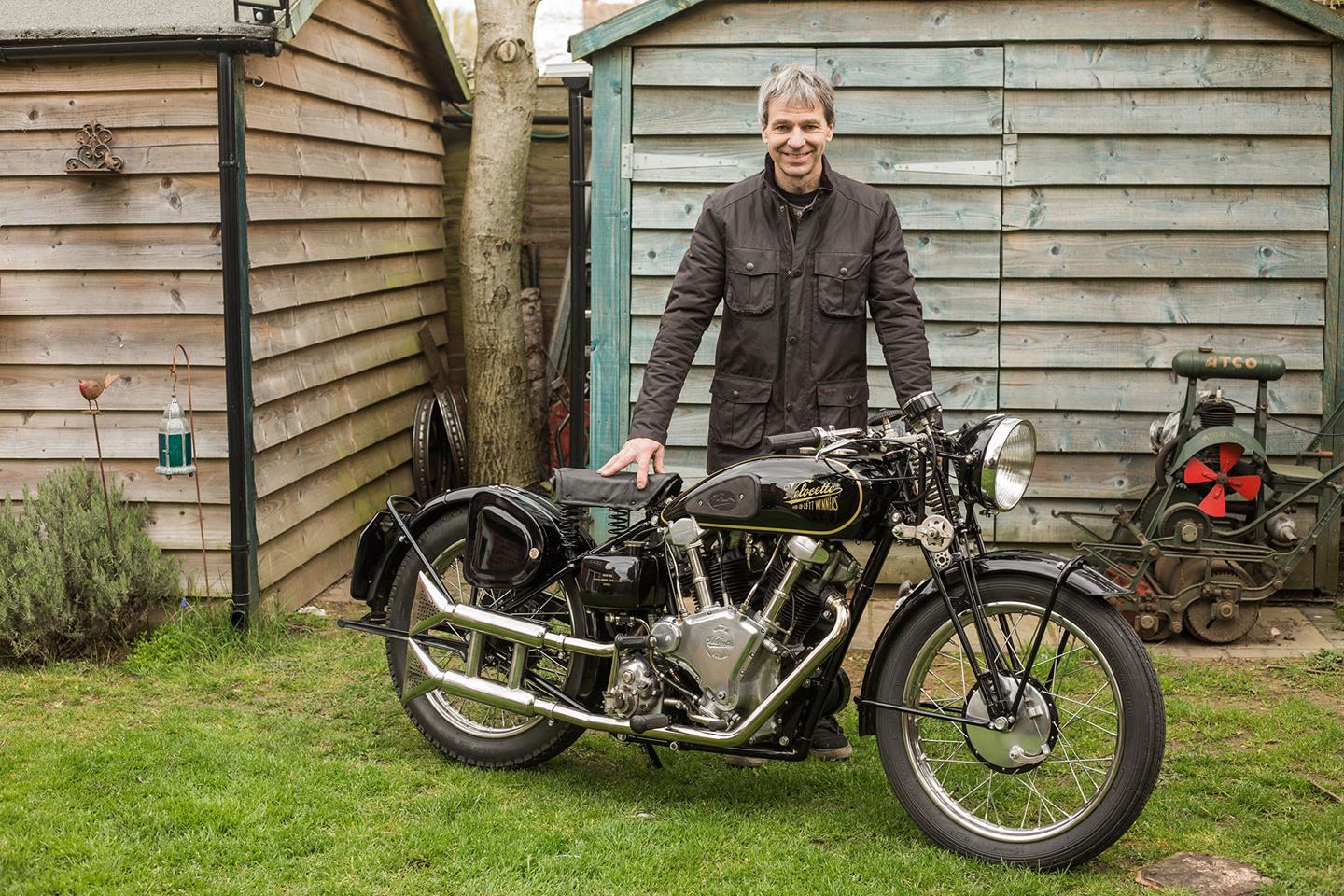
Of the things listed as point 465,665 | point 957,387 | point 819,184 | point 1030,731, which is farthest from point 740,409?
point 957,387

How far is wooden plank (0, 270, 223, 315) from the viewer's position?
5633 millimetres

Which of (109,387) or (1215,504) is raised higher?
(109,387)

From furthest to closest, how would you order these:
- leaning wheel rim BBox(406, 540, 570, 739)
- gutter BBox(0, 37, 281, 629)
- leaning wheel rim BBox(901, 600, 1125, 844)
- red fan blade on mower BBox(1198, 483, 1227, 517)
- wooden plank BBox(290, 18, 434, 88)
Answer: wooden plank BBox(290, 18, 434, 88), red fan blade on mower BBox(1198, 483, 1227, 517), gutter BBox(0, 37, 281, 629), leaning wheel rim BBox(406, 540, 570, 739), leaning wheel rim BBox(901, 600, 1125, 844)

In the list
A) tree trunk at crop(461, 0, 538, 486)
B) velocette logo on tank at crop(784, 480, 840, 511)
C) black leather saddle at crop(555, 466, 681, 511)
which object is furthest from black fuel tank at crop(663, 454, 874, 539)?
tree trunk at crop(461, 0, 538, 486)

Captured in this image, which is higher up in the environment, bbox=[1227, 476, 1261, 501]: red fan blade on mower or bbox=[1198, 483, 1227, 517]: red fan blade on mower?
bbox=[1227, 476, 1261, 501]: red fan blade on mower

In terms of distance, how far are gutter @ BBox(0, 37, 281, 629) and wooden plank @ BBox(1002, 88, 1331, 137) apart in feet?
10.2

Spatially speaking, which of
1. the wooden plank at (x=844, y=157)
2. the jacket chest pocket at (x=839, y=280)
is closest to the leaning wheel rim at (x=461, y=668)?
the jacket chest pocket at (x=839, y=280)

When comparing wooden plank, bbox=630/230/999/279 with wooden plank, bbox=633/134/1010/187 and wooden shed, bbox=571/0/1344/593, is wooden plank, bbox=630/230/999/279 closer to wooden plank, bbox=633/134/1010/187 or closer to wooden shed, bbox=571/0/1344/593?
wooden shed, bbox=571/0/1344/593

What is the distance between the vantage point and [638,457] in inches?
155

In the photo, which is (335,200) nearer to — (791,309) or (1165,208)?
(791,309)

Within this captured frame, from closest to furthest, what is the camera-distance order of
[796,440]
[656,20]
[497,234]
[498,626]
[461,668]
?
[796,440], [498,626], [461,668], [656,20], [497,234]

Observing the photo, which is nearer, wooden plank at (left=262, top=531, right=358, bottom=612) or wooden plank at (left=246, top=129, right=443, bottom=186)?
wooden plank at (left=246, top=129, right=443, bottom=186)

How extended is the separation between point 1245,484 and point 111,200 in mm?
4580

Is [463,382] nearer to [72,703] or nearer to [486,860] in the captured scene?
[72,703]
